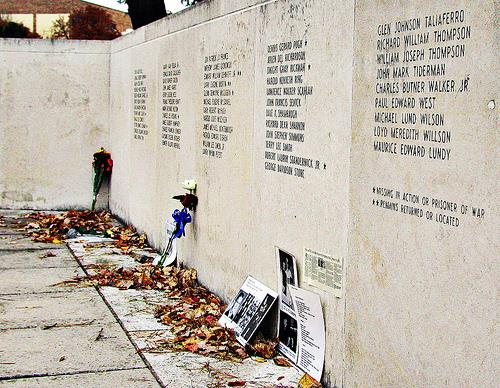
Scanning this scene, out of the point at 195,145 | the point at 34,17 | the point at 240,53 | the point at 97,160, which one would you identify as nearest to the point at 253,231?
the point at 240,53

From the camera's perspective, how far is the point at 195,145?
837cm

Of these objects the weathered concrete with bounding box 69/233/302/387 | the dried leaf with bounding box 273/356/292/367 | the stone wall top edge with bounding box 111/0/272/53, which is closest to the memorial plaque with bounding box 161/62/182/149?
the stone wall top edge with bounding box 111/0/272/53

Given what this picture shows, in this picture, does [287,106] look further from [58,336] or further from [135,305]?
[135,305]

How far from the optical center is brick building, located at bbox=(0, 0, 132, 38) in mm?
66000

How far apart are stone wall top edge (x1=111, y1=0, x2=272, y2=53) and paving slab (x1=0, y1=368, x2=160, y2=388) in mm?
2700

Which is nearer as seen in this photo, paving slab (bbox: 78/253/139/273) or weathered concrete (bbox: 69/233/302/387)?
weathered concrete (bbox: 69/233/302/387)

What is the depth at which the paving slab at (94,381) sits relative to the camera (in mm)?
5344

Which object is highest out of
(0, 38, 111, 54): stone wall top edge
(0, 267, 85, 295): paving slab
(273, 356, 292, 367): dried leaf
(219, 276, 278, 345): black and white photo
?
(0, 38, 111, 54): stone wall top edge

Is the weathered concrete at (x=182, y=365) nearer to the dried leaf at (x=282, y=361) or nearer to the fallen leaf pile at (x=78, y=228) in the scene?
the dried leaf at (x=282, y=361)

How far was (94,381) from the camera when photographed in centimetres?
544

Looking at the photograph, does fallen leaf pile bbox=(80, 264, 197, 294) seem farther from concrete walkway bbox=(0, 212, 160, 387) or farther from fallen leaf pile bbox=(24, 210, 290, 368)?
concrete walkway bbox=(0, 212, 160, 387)

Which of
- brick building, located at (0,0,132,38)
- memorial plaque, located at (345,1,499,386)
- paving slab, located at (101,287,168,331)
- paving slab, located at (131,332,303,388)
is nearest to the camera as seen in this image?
memorial plaque, located at (345,1,499,386)

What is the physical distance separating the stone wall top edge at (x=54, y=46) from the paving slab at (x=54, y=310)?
631 cm

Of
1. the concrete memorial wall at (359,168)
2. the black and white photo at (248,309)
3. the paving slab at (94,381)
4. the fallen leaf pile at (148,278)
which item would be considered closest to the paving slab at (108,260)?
the fallen leaf pile at (148,278)
